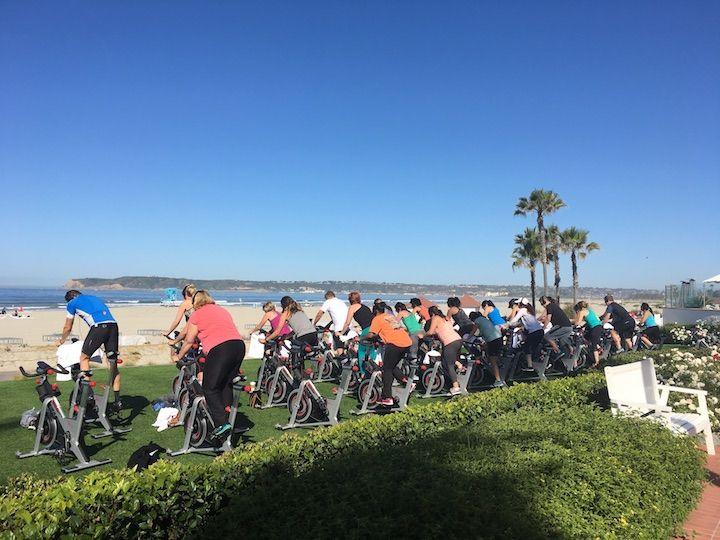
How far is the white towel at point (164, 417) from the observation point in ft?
22.4

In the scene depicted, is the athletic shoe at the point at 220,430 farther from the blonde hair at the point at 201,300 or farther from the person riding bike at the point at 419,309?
the person riding bike at the point at 419,309

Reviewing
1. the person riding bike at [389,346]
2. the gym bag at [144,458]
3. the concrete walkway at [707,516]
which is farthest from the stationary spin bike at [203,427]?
the concrete walkway at [707,516]

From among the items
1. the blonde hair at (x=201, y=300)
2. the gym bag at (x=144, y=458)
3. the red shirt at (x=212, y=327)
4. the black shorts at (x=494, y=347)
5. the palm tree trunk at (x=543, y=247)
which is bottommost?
the gym bag at (x=144, y=458)

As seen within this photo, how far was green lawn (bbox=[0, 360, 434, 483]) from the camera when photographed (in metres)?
5.58

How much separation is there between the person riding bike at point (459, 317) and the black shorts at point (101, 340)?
19.2 feet

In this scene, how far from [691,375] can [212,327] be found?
7191 millimetres

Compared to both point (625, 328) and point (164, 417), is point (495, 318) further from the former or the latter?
point (164, 417)

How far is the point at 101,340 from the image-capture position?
23.9 ft

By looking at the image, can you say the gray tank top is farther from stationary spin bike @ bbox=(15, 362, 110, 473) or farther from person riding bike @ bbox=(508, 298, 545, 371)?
person riding bike @ bbox=(508, 298, 545, 371)

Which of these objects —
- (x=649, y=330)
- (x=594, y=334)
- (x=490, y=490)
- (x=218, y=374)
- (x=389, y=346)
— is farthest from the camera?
(x=649, y=330)

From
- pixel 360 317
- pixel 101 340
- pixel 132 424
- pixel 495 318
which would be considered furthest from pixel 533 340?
pixel 101 340

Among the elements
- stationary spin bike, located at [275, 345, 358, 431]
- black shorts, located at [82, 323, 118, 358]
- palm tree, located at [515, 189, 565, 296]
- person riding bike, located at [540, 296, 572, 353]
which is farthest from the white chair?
palm tree, located at [515, 189, 565, 296]

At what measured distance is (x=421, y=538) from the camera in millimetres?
2723

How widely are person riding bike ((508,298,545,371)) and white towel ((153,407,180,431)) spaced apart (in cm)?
694
